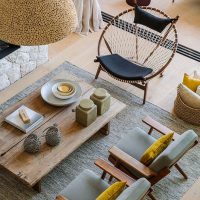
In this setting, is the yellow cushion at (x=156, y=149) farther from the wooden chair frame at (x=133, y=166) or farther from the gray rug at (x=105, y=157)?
the gray rug at (x=105, y=157)

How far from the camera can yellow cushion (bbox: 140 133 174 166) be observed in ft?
11.2

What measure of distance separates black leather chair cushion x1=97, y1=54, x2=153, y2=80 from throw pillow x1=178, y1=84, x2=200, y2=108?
43 cm

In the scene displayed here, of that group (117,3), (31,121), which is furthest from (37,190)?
(117,3)

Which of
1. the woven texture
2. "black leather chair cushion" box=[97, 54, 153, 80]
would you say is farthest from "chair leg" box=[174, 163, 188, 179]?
the woven texture

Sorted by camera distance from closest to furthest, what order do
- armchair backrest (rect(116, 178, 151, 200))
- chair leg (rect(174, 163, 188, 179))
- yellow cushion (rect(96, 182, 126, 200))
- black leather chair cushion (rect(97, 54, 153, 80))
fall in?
1. armchair backrest (rect(116, 178, 151, 200))
2. yellow cushion (rect(96, 182, 126, 200))
3. chair leg (rect(174, 163, 188, 179))
4. black leather chair cushion (rect(97, 54, 153, 80))

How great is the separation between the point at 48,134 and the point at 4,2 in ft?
6.28

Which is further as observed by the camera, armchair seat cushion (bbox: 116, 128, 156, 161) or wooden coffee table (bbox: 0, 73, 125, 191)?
armchair seat cushion (bbox: 116, 128, 156, 161)

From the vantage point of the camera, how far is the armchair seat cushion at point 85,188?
130 inches

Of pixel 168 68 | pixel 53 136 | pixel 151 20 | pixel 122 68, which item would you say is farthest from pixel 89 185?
pixel 168 68

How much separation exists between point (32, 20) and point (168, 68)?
361 centimetres

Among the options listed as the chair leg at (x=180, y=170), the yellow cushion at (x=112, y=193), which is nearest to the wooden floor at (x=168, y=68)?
the chair leg at (x=180, y=170)

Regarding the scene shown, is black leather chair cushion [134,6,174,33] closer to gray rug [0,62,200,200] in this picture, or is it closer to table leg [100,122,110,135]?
gray rug [0,62,200,200]

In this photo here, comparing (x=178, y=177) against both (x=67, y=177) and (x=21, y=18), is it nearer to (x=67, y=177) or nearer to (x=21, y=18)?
(x=67, y=177)

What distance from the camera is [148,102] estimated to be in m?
4.86
